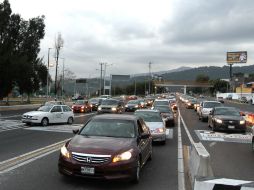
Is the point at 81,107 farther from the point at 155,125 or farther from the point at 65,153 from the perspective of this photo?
the point at 65,153

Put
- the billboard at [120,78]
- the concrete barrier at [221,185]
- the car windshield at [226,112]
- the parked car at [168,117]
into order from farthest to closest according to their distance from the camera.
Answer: the billboard at [120,78] < the parked car at [168,117] < the car windshield at [226,112] < the concrete barrier at [221,185]

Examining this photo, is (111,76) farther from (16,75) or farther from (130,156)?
(130,156)

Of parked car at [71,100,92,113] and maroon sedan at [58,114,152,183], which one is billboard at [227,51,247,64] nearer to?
parked car at [71,100,92,113]

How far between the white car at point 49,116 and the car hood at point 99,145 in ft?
56.0

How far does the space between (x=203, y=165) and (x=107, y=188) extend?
202 centimetres

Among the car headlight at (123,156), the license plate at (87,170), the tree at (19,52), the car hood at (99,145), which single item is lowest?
the license plate at (87,170)

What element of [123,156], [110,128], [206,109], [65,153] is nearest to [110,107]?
[206,109]

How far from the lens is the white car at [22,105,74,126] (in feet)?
86.5

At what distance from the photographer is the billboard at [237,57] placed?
14000 cm

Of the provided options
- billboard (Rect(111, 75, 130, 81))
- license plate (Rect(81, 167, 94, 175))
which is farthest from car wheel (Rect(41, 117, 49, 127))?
billboard (Rect(111, 75, 130, 81))

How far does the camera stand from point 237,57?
463 ft

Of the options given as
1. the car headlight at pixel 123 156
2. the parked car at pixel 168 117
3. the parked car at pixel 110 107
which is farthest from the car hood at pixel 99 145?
the parked car at pixel 110 107

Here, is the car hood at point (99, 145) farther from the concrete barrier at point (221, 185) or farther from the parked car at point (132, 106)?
the parked car at point (132, 106)

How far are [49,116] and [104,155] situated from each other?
1906cm
